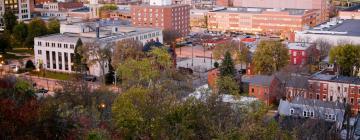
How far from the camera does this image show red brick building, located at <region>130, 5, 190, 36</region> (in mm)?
43531

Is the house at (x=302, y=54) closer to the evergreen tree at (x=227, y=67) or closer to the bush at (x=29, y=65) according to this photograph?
the evergreen tree at (x=227, y=67)

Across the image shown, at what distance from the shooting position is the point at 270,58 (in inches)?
1126

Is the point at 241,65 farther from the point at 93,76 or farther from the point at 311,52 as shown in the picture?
the point at 93,76

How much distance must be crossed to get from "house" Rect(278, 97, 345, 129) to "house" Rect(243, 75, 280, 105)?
286cm

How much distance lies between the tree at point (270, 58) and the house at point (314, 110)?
7.44 m

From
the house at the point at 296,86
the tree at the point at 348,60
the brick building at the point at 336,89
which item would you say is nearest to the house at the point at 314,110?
the house at the point at 296,86

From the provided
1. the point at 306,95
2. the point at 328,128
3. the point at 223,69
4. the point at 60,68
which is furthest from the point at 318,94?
the point at 60,68

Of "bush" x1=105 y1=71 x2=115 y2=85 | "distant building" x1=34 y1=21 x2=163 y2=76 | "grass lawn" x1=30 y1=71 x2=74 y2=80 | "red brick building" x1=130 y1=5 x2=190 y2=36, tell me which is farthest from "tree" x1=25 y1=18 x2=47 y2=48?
"bush" x1=105 y1=71 x2=115 y2=85

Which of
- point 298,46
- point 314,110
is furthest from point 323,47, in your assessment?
point 314,110

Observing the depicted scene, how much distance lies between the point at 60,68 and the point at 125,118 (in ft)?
66.6

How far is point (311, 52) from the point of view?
32.2 metres

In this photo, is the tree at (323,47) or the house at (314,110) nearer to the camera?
the house at (314,110)

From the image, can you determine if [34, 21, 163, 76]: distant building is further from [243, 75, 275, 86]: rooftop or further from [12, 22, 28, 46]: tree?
[243, 75, 275, 86]: rooftop

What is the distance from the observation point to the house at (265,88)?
24094 millimetres
